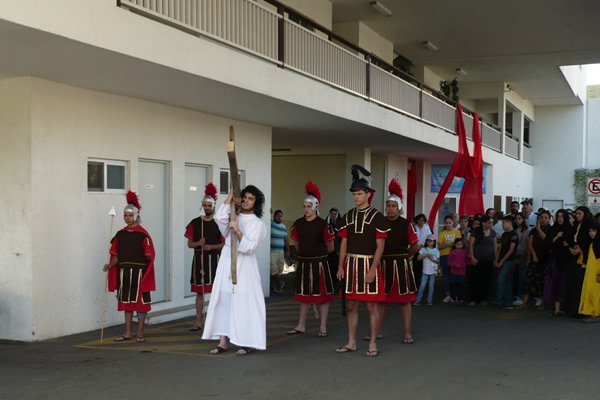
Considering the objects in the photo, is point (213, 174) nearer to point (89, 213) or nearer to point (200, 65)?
point (89, 213)

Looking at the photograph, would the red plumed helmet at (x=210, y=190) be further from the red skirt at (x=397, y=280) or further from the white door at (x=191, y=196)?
the red skirt at (x=397, y=280)

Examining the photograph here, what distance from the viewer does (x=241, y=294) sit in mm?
8352

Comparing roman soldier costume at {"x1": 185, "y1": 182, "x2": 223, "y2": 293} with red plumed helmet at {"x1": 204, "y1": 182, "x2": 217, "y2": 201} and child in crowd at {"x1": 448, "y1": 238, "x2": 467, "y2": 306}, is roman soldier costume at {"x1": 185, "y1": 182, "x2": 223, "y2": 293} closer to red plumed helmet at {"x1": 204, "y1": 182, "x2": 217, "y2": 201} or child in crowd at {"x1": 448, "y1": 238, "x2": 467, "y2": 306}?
red plumed helmet at {"x1": 204, "y1": 182, "x2": 217, "y2": 201}

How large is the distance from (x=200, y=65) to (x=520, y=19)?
11.1 meters

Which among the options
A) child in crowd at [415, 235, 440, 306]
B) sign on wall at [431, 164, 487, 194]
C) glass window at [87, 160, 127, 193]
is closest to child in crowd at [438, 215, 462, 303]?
child in crowd at [415, 235, 440, 306]

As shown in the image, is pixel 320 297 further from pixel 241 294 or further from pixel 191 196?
pixel 191 196

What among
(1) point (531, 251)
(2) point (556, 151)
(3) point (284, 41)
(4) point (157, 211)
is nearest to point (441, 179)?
(2) point (556, 151)

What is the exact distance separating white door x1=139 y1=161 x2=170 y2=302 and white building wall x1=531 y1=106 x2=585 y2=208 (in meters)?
27.2

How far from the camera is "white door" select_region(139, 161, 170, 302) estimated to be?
37.2 ft

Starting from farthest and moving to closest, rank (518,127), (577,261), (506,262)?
(518,127), (506,262), (577,261)

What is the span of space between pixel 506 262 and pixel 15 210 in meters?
8.66

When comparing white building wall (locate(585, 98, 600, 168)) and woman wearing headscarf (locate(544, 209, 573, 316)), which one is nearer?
woman wearing headscarf (locate(544, 209, 573, 316))

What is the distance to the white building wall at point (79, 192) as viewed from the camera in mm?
9266

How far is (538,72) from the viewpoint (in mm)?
25016
